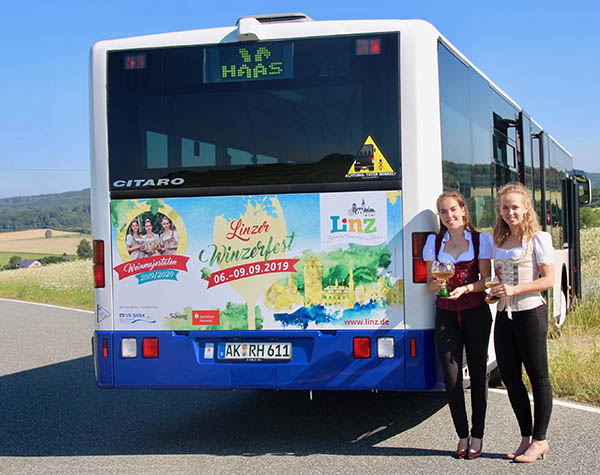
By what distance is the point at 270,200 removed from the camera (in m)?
6.14

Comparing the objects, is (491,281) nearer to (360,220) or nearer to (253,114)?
(360,220)

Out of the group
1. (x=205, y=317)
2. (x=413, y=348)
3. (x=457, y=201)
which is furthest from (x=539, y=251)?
(x=205, y=317)

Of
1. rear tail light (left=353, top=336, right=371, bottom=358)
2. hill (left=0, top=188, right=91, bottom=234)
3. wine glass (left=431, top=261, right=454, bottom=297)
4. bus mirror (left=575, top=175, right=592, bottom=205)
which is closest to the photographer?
wine glass (left=431, top=261, right=454, bottom=297)

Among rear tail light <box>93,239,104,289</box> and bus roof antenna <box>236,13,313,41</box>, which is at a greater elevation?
bus roof antenna <box>236,13,313,41</box>

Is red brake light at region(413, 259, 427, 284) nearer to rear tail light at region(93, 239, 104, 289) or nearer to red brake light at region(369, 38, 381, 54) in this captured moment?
red brake light at region(369, 38, 381, 54)

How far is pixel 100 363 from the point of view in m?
6.48

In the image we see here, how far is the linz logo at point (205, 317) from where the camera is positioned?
247 inches

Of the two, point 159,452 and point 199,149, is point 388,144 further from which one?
point 159,452

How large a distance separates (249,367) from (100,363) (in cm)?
120

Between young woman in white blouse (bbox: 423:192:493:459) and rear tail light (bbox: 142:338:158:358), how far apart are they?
2117 millimetres

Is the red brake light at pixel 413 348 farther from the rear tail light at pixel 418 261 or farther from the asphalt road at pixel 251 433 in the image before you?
the asphalt road at pixel 251 433

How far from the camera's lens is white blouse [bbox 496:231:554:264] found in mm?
5781

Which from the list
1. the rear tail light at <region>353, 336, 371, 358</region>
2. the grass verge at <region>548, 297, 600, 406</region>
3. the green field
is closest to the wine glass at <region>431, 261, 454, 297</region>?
the rear tail light at <region>353, 336, 371, 358</region>

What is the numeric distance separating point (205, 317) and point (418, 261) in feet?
5.41
